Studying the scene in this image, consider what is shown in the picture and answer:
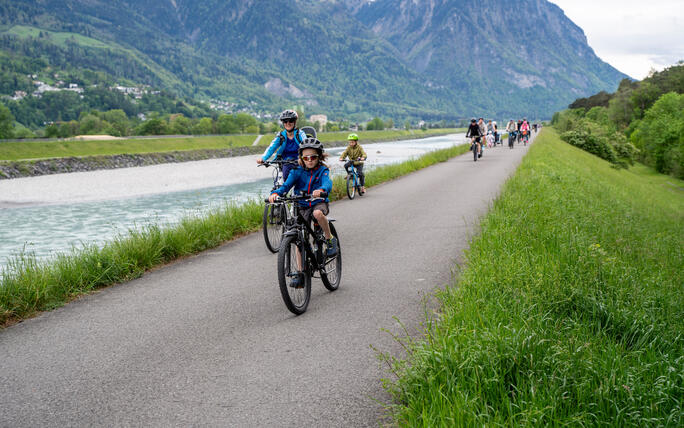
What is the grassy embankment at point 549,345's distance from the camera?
3.07 metres

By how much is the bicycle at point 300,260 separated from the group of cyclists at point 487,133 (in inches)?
915

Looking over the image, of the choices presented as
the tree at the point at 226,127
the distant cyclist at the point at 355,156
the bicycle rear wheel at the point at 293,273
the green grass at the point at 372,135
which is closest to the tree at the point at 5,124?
the tree at the point at 226,127

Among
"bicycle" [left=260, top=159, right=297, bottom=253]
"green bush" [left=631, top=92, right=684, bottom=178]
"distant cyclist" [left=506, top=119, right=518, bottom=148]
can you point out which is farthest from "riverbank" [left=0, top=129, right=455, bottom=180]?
"green bush" [left=631, top=92, right=684, bottom=178]

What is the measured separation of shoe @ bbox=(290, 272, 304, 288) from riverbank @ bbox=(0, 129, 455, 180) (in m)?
49.5

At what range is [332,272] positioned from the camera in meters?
6.61

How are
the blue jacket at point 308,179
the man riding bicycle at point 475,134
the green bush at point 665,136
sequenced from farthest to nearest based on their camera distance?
the green bush at point 665,136, the man riding bicycle at point 475,134, the blue jacket at point 308,179

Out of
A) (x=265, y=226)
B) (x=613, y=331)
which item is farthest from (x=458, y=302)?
(x=265, y=226)

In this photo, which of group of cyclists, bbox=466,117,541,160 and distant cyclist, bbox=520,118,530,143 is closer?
group of cyclists, bbox=466,117,541,160

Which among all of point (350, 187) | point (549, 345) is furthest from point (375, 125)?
point (549, 345)

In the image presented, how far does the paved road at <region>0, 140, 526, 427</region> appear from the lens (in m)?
3.65

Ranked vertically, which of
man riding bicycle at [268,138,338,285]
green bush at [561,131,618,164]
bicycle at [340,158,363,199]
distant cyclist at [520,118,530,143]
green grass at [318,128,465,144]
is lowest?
green grass at [318,128,465,144]

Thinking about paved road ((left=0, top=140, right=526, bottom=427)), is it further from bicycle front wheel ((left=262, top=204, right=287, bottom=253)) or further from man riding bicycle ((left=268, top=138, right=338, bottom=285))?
man riding bicycle ((left=268, top=138, right=338, bottom=285))

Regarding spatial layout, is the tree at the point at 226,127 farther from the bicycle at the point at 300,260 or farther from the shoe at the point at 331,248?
the bicycle at the point at 300,260

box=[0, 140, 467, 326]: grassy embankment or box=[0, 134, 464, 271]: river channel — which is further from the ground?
box=[0, 140, 467, 326]: grassy embankment
